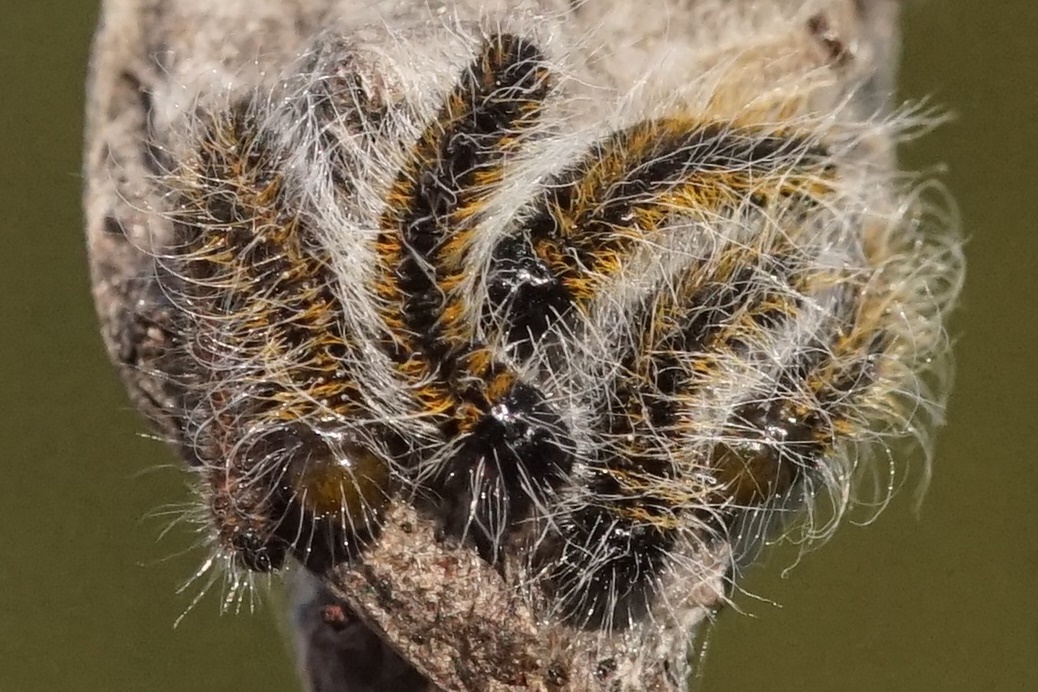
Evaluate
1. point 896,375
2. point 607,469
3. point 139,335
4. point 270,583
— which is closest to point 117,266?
point 139,335

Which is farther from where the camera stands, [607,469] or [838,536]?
[838,536]

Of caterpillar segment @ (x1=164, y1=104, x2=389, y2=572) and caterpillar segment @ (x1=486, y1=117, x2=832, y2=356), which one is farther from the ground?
caterpillar segment @ (x1=486, y1=117, x2=832, y2=356)

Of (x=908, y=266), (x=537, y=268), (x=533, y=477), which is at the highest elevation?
(x=908, y=266)

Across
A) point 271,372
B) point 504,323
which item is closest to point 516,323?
point 504,323

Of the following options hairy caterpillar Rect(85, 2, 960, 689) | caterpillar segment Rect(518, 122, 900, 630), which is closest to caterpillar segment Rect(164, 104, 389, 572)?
hairy caterpillar Rect(85, 2, 960, 689)

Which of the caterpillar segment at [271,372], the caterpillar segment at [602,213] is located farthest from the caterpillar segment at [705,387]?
the caterpillar segment at [271,372]

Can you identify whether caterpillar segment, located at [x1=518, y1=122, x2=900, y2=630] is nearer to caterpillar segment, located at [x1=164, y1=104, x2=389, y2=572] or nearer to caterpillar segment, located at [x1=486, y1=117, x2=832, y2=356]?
caterpillar segment, located at [x1=486, y1=117, x2=832, y2=356]

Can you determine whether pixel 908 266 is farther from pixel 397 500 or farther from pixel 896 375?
pixel 397 500
